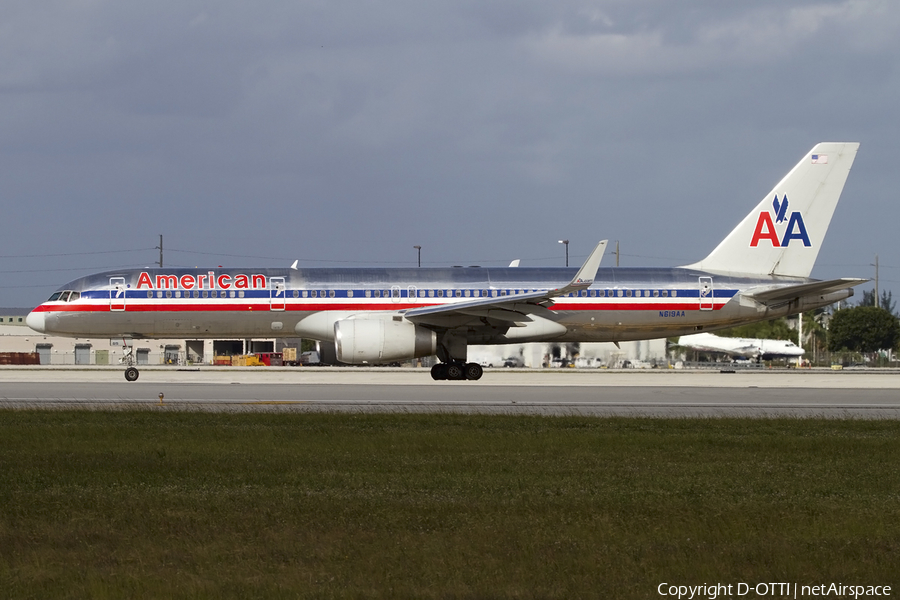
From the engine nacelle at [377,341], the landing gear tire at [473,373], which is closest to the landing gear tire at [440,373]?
the landing gear tire at [473,373]

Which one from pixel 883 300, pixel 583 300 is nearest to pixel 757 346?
pixel 583 300

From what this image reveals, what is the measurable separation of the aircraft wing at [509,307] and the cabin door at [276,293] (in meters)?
4.57

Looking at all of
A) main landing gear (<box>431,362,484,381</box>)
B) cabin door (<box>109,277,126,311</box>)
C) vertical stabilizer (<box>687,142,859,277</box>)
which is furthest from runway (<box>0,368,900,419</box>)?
vertical stabilizer (<box>687,142,859,277</box>)

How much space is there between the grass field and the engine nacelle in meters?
13.4

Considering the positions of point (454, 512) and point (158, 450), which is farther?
point (158, 450)

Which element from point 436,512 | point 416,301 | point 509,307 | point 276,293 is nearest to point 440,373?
point 416,301

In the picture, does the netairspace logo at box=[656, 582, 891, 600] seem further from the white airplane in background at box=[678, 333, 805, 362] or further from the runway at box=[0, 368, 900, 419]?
the white airplane in background at box=[678, 333, 805, 362]

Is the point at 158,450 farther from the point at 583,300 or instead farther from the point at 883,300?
the point at 883,300

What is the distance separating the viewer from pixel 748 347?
80812mm

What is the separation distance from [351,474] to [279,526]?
277 cm

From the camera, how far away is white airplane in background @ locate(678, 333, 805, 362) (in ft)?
264

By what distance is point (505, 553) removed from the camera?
712 cm

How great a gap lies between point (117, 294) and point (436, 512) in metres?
25.2

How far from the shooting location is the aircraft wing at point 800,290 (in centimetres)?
3064
